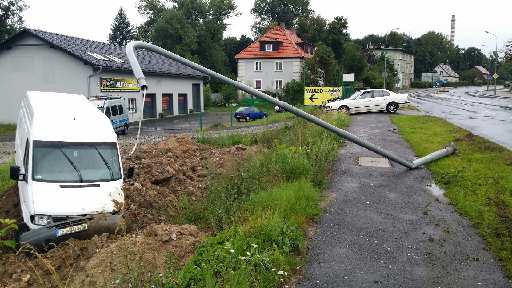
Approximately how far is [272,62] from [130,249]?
179ft

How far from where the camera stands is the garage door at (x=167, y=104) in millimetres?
42281

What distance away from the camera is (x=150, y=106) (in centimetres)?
3994

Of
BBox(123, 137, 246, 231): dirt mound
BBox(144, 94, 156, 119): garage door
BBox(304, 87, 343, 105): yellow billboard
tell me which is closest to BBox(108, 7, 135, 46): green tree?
BBox(144, 94, 156, 119): garage door

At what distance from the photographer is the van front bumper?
8.27 meters

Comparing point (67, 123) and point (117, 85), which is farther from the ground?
point (117, 85)

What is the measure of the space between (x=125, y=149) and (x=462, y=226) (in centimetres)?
1357

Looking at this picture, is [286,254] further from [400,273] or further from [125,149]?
[125,149]

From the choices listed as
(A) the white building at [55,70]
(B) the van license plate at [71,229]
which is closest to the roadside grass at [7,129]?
(A) the white building at [55,70]

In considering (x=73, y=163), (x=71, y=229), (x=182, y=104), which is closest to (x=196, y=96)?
(x=182, y=104)

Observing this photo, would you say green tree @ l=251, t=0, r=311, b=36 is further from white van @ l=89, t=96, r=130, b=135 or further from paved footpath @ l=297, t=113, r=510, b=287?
paved footpath @ l=297, t=113, r=510, b=287

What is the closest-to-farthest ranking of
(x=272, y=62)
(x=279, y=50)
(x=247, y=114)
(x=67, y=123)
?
(x=67, y=123), (x=247, y=114), (x=279, y=50), (x=272, y=62)

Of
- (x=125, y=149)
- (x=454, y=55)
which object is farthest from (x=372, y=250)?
(x=454, y=55)

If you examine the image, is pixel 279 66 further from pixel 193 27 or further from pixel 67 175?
pixel 67 175

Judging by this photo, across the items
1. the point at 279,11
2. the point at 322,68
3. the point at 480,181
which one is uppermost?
the point at 279,11
